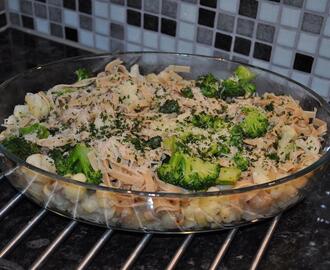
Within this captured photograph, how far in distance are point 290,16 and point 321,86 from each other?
0.64ft

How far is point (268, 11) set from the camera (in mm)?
1372

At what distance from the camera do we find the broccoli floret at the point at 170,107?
1203 millimetres

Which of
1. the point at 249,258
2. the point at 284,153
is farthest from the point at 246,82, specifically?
the point at 249,258

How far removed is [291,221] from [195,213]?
0.80ft

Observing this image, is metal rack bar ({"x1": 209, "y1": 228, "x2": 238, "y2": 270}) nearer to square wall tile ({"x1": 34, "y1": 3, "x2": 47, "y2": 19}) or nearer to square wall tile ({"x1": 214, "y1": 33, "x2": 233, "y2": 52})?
square wall tile ({"x1": 214, "y1": 33, "x2": 233, "y2": 52})

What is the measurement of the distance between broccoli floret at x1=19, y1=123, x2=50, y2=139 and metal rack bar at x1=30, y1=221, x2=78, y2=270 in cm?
20

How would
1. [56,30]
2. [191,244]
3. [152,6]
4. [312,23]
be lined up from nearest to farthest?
[191,244] < [312,23] < [152,6] < [56,30]

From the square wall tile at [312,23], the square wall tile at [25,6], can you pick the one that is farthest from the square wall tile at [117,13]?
the square wall tile at [312,23]

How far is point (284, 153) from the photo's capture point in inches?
44.0

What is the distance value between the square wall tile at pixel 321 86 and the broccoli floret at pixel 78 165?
649 mm

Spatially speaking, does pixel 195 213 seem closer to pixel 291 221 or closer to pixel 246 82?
pixel 291 221

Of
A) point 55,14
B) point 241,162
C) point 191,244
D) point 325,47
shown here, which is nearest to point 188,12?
point 325,47

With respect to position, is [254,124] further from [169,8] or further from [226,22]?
[169,8]

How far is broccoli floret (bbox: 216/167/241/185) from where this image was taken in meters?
1.02
